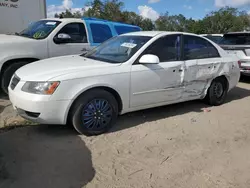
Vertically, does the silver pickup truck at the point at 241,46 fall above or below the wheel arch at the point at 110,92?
above

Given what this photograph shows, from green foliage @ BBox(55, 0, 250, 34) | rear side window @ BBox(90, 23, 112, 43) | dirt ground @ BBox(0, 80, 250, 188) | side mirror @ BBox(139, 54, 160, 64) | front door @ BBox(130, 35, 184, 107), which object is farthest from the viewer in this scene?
green foliage @ BBox(55, 0, 250, 34)

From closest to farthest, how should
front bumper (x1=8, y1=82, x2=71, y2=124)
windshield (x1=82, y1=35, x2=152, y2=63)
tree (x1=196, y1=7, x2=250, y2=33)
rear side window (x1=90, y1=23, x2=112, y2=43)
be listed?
front bumper (x1=8, y1=82, x2=71, y2=124)
windshield (x1=82, y1=35, x2=152, y2=63)
rear side window (x1=90, y1=23, x2=112, y2=43)
tree (x1=196, y1=7, x2=250, y2=33)

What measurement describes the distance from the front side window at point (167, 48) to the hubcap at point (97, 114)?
1.23m

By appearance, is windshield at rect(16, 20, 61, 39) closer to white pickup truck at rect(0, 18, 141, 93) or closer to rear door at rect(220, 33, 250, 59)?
white pickup truck at rect(0, 18, 141, 93)

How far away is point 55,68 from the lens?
14.9 feet

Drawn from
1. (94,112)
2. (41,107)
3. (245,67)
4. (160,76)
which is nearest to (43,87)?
(41,107)

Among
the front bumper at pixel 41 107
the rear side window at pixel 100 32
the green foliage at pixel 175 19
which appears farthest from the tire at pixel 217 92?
the green foliage at pixel 175 19

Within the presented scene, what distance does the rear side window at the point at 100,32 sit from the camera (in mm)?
7694

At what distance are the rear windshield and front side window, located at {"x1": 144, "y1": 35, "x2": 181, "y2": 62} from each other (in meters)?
4.75

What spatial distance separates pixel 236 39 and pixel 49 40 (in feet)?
20.3

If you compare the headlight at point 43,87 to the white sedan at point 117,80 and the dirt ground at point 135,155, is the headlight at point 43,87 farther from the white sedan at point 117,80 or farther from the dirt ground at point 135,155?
the dirt ground at point 135,155

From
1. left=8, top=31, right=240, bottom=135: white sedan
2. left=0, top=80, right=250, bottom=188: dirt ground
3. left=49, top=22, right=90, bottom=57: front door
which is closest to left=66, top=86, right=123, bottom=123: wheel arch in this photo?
left=8, top=31, right=240, bottom=135: white sedan

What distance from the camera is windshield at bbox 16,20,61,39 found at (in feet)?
22.9

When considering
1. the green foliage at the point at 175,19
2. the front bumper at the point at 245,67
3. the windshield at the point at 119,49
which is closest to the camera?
the windshield at the point at 119,49
